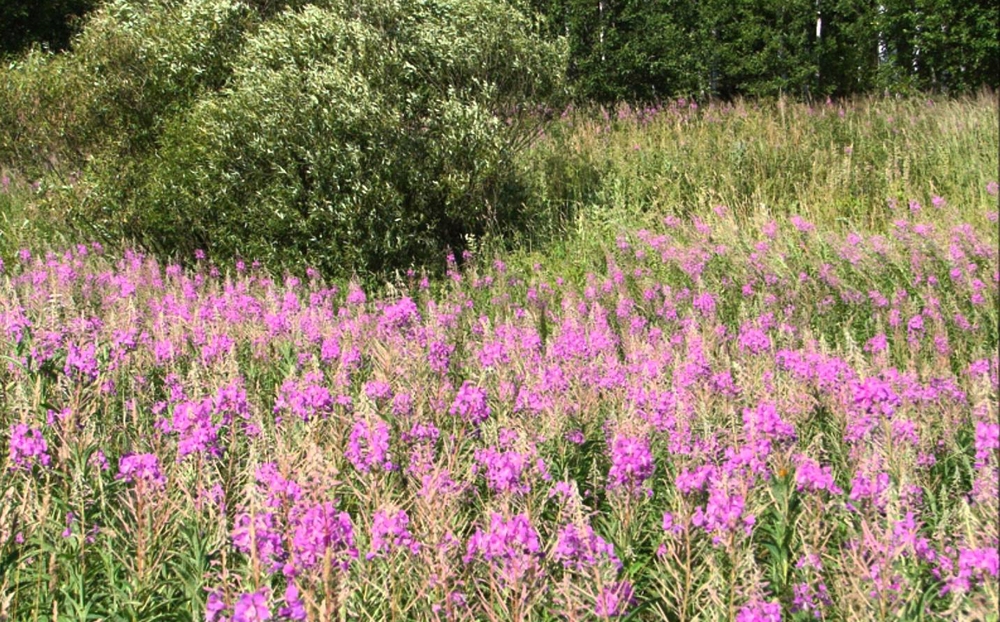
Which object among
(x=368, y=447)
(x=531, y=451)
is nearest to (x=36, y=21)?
(x=368, y=447)

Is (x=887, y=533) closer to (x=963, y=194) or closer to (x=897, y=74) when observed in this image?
(x=963, y=194)

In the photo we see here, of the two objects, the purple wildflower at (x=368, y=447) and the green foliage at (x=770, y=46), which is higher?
the green foliage at (x=770, y=46)

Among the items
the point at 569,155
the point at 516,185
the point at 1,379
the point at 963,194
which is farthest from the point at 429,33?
the point at 1,379

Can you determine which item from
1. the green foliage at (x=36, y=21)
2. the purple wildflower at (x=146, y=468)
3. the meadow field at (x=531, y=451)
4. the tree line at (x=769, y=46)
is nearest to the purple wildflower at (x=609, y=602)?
the meadow field at (x=531, y=451)

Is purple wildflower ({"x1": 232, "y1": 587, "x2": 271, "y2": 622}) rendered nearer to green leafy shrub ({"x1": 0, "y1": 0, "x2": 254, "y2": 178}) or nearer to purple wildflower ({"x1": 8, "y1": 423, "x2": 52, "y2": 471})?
purple wildflower ({"x1": 8, "y1": 423, "x2": 52, "y2": 471})

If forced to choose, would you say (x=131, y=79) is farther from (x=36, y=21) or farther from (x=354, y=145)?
(x=36, y=21)

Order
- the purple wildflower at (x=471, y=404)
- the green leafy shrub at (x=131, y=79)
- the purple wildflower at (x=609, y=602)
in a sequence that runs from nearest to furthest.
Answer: the purple wildflower at (x=609, y=602), the purple wildflower at (x=471, y=404), the green leafy shrub at (x=131, y=79)

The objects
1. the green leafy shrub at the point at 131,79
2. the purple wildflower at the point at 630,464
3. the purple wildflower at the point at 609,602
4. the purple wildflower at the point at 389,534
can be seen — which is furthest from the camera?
the green leafy shrub at the point at 131,79

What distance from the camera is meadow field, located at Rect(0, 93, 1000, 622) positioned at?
209 centimetres

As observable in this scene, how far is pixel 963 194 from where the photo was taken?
8.38m

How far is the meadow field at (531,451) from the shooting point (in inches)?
82.4

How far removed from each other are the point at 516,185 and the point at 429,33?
200 centimetres

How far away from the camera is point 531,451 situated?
2.64 meters

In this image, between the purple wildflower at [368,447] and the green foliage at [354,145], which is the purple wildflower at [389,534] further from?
the green foliage at [354,145]
